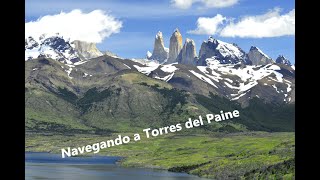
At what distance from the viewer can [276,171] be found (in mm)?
184875

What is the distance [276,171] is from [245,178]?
17.0 metres
